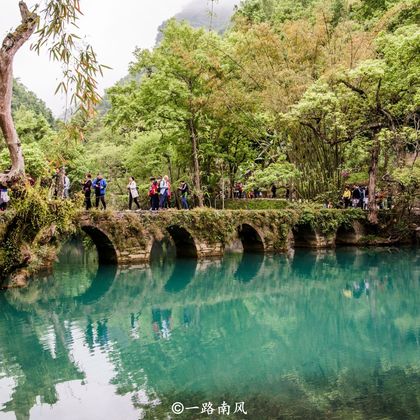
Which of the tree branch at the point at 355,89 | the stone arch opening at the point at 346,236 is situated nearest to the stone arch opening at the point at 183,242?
the stone arch opening at the point at 346,236

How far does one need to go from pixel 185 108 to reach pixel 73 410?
20.7 metres

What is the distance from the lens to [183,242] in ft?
74.7

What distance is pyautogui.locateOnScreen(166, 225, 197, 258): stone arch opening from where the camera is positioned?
71.5 feet

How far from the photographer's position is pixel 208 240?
71.8 ft

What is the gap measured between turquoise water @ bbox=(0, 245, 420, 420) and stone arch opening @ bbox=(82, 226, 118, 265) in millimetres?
1309

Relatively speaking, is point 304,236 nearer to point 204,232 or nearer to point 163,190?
point 204,232

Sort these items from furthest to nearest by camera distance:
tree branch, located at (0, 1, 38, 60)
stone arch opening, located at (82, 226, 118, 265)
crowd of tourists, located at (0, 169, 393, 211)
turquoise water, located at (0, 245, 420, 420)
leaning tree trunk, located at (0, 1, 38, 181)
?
stone arch opening, located at (82, 226, 118, 265) → crowd of tourists, located at (0, 169, 393, 211) → tree branch, located at (0, 1, 38, 60) → leaning tree trunk, located at (0, 1, 38, 181) → turquoise water, located at (0, 245, 420, 420)

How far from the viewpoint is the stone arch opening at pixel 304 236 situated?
2650cm

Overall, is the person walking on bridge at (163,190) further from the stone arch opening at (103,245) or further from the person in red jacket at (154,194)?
the stone arch opening at (103,245)

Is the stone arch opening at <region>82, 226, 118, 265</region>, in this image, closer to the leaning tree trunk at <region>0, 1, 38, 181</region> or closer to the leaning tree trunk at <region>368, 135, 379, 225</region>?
the leaning tree trunk at <region>0, 1, 38, 181</region>

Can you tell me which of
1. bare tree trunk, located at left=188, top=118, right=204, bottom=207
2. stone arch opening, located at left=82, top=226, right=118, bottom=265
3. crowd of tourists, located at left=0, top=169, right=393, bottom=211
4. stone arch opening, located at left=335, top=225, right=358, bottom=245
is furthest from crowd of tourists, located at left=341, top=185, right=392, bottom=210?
stone arch opening, located at left=82, top=226, right=118, bottom=265

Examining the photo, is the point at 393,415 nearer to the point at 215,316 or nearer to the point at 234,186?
the point at 215,316

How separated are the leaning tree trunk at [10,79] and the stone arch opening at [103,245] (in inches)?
424

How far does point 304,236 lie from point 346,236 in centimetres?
276
